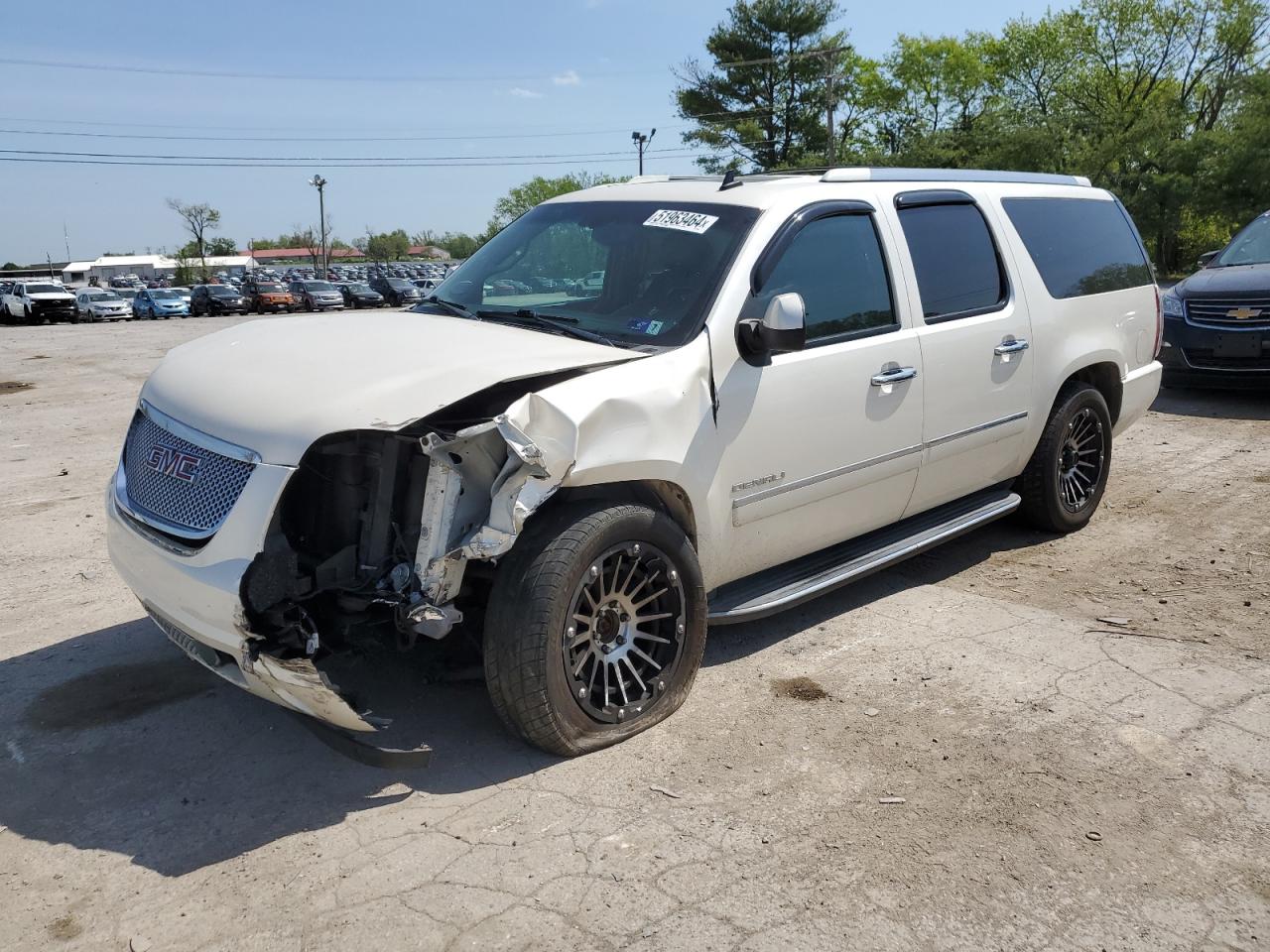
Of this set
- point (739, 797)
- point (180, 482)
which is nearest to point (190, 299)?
point (180, 482)

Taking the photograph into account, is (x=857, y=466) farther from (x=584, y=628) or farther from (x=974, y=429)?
(x=584, y=628)

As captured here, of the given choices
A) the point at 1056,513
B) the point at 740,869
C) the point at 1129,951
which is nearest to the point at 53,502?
the point at 740,869

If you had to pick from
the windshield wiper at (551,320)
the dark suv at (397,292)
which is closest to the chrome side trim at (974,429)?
the windshield wiper at (551,320)

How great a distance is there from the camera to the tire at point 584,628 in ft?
10.7

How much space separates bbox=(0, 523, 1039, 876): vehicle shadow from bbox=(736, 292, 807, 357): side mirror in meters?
A: 1.40

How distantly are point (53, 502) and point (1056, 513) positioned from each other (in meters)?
6.61

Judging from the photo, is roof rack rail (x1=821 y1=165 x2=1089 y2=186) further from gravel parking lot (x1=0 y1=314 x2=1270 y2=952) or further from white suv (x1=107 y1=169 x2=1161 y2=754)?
gravel parking lot (x1=0 y1=314 x2=1270 y2=952)

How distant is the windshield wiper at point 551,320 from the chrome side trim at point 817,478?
2.62ft

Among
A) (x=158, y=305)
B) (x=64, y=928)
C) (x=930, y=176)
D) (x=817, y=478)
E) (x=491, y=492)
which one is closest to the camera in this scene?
(x=64, y=928)

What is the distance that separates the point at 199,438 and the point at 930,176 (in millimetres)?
3626

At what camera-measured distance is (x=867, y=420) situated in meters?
4.36

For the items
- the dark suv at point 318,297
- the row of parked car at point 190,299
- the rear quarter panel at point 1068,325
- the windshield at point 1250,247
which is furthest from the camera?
the dark suv at point 318,297

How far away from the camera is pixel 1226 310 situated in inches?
374

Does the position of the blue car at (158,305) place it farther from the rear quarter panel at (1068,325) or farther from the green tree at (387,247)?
the green tree at (387,247)
